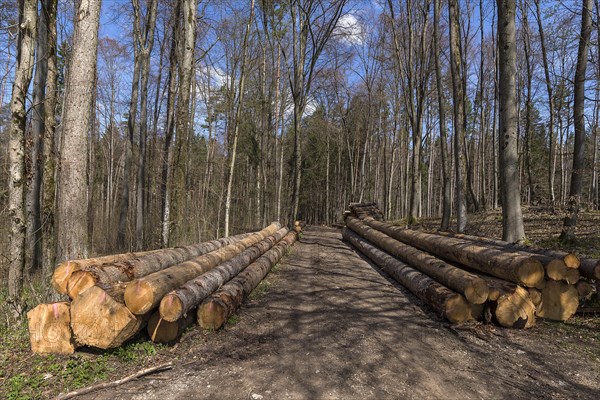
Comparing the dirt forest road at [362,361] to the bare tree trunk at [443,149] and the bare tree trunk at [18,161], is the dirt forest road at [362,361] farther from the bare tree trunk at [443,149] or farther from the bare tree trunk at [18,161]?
the bare tree trunk at [443,149]

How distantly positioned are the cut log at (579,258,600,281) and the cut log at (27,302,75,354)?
7087 millimetres

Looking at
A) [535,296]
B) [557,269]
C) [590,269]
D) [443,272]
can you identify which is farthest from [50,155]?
[590,269]

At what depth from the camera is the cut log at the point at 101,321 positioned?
397 centimetres

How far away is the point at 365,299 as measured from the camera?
682cm

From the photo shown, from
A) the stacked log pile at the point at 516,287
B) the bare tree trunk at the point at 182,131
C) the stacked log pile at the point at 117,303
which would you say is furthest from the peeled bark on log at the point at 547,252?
the bare tree trunk at the point at 182,131

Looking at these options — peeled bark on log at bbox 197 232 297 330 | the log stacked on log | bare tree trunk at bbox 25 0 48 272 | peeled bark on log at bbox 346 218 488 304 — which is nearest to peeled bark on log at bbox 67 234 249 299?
peeled bark on log at bbox 197 232 297 330

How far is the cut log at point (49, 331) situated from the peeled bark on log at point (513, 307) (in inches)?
224

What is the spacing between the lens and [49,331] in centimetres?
414

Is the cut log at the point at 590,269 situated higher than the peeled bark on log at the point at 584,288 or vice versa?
the cut log at the point at 590,269

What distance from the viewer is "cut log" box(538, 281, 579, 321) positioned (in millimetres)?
5336

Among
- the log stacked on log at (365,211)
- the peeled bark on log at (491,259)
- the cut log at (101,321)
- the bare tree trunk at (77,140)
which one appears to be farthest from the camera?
the log stacked on log at (365,211)

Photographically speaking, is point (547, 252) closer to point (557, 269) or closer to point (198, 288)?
point (557, 269)

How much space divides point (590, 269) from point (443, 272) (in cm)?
205

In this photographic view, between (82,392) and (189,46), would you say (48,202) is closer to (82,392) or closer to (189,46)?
(82,392)
